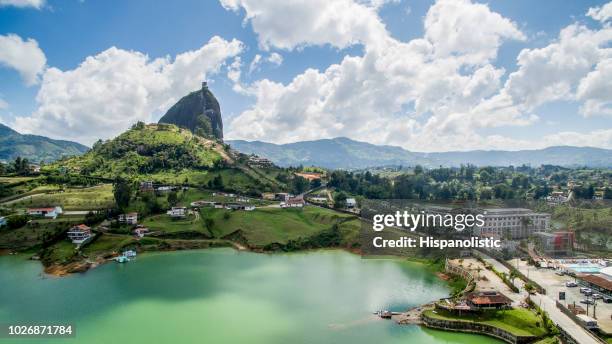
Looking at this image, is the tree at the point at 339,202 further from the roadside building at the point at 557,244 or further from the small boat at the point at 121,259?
the small boat at the point at 121,259

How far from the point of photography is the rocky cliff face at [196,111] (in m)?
163

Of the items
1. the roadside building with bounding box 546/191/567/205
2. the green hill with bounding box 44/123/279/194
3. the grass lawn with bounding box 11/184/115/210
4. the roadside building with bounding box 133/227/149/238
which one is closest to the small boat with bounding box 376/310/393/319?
the roadside building with bounding box 133/227/149/238

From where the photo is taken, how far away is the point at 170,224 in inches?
2653

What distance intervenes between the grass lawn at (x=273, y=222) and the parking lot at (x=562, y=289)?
88.3ft

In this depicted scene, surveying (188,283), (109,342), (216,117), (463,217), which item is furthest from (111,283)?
(216,117)

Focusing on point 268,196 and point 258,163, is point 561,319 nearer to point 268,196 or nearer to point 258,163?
point 268,196

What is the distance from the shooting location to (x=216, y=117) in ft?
549

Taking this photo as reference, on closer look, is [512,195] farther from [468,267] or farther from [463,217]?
[468,267]

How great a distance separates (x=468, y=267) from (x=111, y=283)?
39517 millimetres

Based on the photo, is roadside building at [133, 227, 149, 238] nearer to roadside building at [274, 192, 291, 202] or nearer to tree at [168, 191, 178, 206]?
tree at [168, 191, 178, 206]

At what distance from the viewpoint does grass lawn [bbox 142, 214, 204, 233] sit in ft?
215

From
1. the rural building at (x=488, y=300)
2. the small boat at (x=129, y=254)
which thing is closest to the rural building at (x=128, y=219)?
the small boat at (x=129, y=254)

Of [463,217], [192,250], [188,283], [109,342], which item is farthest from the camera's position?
[192,250]

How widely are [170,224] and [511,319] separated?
170ft
